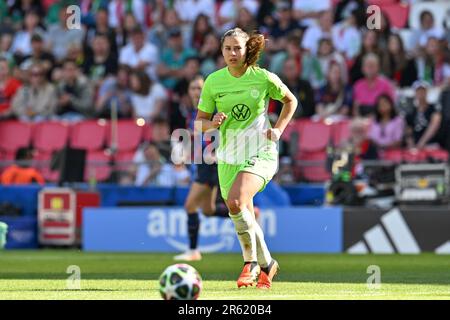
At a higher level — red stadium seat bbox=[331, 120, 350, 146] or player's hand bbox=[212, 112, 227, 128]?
red stadium seat bbox=[331, 120, 350, 146]

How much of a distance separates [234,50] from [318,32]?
12.1m

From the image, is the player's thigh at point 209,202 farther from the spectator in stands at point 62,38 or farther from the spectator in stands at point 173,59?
the spectator in stands at point 62,38

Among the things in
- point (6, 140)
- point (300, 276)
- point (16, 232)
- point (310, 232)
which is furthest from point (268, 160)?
point (6, 140)

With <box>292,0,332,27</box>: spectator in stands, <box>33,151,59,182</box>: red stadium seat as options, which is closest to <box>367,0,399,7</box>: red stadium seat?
<box>292,0,332,27</box>: spectator in stands

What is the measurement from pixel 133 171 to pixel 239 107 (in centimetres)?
1011

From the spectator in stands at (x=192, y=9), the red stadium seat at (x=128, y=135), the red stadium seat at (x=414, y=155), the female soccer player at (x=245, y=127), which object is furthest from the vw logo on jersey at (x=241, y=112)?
the spectator in stands at (x=192, y=9)

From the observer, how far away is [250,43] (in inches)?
467

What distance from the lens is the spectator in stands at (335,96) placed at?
22422mm

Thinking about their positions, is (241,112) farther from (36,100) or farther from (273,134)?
(36,100)

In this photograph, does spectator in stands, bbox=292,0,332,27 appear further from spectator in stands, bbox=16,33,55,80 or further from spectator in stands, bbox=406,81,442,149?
spectator in stands, bbox=16,33,55,80

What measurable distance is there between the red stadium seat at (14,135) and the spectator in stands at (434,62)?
25.5 ft

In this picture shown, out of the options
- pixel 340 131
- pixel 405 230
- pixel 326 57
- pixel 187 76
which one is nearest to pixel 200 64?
pixel 187 76

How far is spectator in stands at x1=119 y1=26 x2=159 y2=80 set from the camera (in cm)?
2434

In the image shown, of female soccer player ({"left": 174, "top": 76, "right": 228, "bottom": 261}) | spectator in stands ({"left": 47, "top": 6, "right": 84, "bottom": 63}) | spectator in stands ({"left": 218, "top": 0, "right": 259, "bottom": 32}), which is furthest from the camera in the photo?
spectator in stands ({"left": 47, "top": 6, "right": 84, "bottom": 63})
